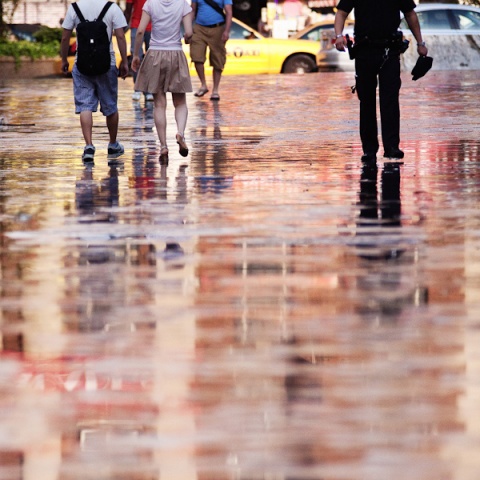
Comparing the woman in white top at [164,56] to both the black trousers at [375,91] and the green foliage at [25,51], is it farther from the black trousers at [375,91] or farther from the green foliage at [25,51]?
the green foliage at [25,51]

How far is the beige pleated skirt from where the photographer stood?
41.8ft

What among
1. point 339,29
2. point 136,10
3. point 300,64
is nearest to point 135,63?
point 339,29

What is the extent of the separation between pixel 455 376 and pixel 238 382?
2.21 ft

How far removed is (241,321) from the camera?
5.68 m

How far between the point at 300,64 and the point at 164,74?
18889mm

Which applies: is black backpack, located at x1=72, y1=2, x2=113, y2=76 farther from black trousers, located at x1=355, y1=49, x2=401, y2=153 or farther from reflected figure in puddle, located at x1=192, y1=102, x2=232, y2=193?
black trousers, located at x1=355, y1=49, x2=401, y2=153

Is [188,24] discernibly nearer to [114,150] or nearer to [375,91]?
[114,150]

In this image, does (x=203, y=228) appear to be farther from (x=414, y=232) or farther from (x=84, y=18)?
(x=84, y=18)

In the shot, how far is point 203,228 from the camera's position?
8.31m

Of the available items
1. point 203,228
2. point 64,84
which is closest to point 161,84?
point 203,228

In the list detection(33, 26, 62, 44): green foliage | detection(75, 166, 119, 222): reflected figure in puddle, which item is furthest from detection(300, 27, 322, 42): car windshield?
detection(75, 166, 119, 222): reflected figure in puddle

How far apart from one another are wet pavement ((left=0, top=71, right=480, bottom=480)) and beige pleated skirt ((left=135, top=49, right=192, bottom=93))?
78 centimetres

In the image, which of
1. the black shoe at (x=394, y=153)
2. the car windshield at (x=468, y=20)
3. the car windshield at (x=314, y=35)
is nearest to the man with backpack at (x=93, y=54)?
the black shoe at (x=394, y=153)

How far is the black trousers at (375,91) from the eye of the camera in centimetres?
1209
